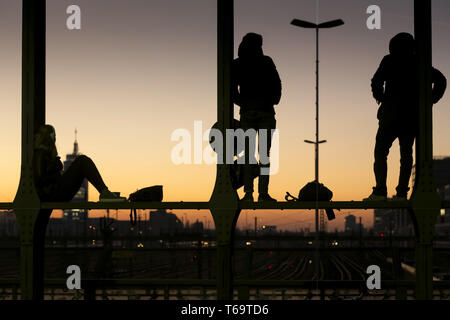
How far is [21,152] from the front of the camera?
834 cm

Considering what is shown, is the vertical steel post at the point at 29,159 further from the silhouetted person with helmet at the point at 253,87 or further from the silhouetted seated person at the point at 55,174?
the silhouetted person with helmet at the point at 253,87

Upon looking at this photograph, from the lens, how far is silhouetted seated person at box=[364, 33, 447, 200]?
8297mm

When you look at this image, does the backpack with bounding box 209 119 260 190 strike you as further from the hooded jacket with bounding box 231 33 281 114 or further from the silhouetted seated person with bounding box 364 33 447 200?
the silhouetted seated person with bounding box 364 33 447 200

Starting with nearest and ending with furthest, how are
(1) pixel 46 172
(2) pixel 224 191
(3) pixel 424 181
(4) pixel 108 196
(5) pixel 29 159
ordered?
(3) pixel 424 181, (2) pixel 224 191, (4) pixel 108 196, (5) pixel 29 159, (1) pixel 46 172

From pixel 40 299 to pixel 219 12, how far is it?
176 inches

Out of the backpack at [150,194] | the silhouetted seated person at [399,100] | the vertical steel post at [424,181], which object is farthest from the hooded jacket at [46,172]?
the vertical steel post at [424,181]

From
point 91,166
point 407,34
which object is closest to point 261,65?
point 407,34

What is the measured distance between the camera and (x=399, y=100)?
834 cm

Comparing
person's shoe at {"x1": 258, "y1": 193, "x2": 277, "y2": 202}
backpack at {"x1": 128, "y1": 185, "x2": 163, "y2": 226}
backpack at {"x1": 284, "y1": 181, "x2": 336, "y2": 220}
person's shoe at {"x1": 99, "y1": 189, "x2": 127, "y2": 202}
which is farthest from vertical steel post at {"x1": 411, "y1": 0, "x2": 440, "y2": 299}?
person's shoe at {"x1": 99, "y1": 189, "x2": 127, "y2": 202}

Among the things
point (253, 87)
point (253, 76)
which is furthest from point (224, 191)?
point (253, 76)

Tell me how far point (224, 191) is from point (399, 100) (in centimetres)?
262

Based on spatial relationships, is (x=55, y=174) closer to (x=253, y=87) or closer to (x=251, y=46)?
(x=253, y=87)

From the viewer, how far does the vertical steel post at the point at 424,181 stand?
310 inches
